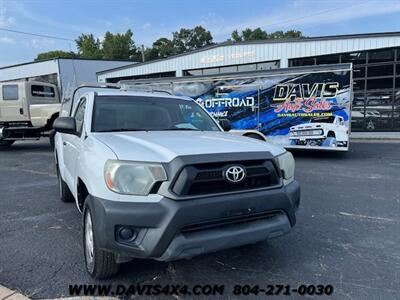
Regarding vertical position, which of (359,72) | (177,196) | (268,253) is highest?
(359,72)

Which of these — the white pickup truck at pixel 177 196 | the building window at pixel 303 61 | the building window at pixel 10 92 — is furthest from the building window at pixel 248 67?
the white pickup truck at pixel 177 196

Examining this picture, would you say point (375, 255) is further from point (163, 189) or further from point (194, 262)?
point (163, 189)

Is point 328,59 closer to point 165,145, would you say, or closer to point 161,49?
point 165,145

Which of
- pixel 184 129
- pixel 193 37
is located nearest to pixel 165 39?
pixel 193 37

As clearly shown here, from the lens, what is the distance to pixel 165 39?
77312mm

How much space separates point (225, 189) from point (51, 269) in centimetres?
195

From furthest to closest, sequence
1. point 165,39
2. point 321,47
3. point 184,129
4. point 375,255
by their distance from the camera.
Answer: point 165,39 → point 321,47 → point 184,129 → point 375,255

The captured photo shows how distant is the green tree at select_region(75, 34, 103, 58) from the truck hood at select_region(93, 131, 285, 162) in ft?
215

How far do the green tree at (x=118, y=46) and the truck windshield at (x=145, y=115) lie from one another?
64.3 metres

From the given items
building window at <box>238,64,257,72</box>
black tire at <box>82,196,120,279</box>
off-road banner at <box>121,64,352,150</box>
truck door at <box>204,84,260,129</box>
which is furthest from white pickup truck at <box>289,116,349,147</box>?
building window at <box>238,64,257,72</box>

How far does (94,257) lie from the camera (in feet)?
10.0

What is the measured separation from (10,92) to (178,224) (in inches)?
510

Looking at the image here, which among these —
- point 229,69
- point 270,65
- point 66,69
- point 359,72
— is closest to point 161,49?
point 66,69

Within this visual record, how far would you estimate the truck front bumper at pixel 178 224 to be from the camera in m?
2.64
